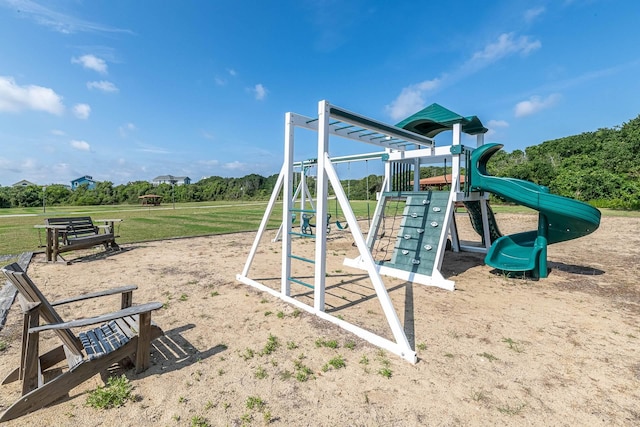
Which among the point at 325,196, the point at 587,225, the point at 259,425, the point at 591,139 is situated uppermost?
the point at 591,139

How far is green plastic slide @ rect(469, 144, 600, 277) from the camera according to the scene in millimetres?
5521

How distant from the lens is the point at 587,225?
563 cm

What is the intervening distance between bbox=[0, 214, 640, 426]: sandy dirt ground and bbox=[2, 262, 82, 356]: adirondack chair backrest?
0.48 m

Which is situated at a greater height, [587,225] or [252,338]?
[587,225]

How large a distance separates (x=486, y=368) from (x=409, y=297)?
2.06 metres

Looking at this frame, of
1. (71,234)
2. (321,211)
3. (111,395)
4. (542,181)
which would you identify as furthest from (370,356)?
(542,181)

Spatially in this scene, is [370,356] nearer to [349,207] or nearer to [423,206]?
[349,207]

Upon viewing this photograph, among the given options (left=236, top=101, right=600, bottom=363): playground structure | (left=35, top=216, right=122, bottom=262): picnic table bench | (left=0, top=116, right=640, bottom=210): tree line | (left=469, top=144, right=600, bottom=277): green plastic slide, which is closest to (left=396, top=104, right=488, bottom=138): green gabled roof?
(left=236, top=101, right=600, bottom=363): playground structure

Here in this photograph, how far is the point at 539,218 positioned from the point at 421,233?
2461 mm

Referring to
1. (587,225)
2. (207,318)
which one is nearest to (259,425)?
(207,318)

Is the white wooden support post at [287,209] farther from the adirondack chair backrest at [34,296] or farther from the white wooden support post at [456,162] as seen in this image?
the white wooden support post at [456,162]

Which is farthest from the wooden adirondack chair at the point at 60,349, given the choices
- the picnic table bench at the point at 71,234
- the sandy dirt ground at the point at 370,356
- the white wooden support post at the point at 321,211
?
the picnic table bench at the point at 71,234

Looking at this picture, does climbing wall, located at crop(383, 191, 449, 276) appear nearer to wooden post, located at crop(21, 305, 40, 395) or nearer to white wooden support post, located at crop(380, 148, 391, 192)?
white wooden support post, located at crop(380, 148, 391, 192)

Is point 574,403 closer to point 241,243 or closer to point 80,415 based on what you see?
point 80,415
